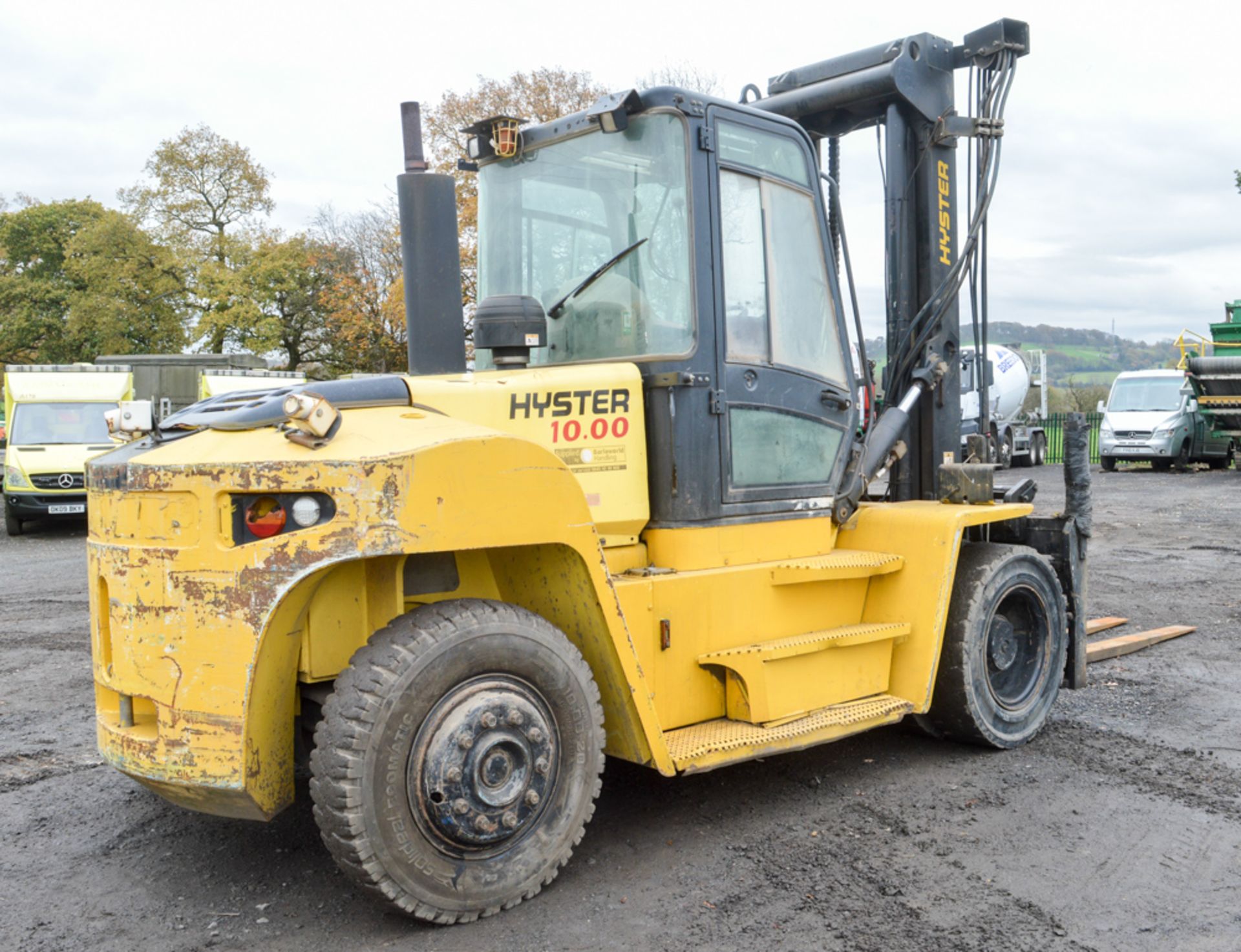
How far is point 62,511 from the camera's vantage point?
56.0 feet

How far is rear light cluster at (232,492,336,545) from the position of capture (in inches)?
131

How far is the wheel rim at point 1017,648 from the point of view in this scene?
564 cm

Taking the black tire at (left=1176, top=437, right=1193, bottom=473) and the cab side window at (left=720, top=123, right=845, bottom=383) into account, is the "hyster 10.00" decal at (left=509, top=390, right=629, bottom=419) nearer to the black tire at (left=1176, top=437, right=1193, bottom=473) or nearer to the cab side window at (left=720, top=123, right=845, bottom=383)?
the cab side window at (left=720, top=123, right=845, bottom=383)

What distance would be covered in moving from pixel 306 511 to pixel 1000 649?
3.82 metres

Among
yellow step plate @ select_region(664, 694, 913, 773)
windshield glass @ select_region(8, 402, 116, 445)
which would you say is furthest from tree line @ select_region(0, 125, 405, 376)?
yellow step plate @ select_region(664, 694, 913, 773)

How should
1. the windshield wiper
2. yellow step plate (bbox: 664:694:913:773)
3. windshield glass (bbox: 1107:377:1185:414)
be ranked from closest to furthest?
yellow step plate (bbox: 664:694:913:773), the windshield wiper, windshield glass (bbox: 1107:377:1185:414)

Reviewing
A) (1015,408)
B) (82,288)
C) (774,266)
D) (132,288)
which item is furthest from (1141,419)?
(82,288)

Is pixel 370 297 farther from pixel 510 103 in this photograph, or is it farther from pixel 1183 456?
pixel 1183 456

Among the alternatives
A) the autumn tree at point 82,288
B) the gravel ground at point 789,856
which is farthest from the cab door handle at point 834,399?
the autumn tree at point 82,288

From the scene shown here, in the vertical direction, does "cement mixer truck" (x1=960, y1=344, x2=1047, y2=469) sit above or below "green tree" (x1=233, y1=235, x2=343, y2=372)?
below

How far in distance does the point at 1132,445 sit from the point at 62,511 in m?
22.1

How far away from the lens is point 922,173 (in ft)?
19.9

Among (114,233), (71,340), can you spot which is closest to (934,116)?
(114,233)

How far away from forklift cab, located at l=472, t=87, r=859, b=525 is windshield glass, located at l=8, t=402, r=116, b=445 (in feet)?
49.0
